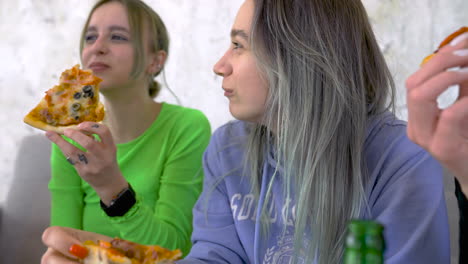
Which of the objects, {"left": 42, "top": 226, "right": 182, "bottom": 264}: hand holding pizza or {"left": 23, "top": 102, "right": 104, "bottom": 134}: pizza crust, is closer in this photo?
{"left": 42, "top": 226, "right": 182, "bottom": 264}: hand holding pizza

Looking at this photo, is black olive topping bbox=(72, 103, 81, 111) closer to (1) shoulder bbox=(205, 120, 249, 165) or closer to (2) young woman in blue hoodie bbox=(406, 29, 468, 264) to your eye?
(1) shoulder bbox=(205, 120, 249, 165)

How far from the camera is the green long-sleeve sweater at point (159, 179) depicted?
1.73 meters

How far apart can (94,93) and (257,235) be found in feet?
2.27

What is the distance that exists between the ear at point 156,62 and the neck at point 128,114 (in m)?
0.11

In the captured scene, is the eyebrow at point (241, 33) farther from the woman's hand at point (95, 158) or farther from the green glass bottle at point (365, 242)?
the green glass bottle at point (365, 242)

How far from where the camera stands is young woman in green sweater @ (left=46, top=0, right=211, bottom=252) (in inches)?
69.0

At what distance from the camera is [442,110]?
74 centimetres

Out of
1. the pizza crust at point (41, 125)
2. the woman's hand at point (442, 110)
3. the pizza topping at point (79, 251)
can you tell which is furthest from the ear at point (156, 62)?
the woman's hand at point (442, 110)

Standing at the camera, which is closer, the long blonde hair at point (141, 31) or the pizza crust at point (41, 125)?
the pizza crust at point (41, 125)

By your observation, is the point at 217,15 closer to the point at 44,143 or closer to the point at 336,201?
the point at 44,143

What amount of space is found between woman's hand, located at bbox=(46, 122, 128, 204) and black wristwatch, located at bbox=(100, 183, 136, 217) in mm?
24

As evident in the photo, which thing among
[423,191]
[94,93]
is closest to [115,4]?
[94,93]

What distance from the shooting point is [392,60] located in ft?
6.86

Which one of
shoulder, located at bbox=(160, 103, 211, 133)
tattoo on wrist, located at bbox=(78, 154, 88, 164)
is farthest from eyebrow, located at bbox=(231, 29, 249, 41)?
shoulder, located at bbox=(160, 103, 211, 133)
